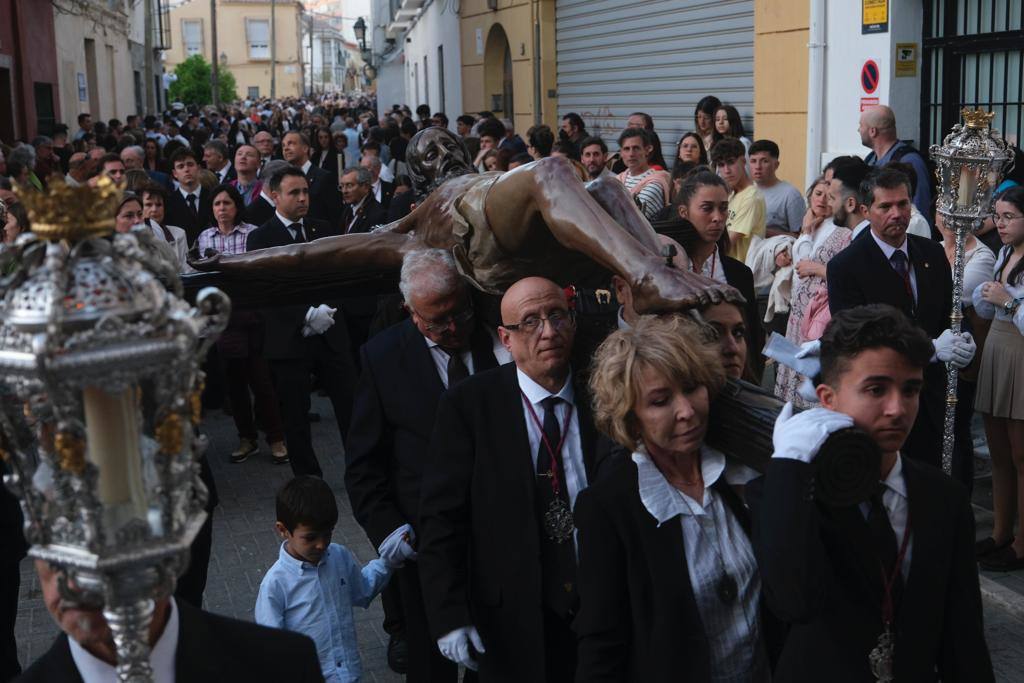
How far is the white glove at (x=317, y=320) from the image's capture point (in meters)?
8.24

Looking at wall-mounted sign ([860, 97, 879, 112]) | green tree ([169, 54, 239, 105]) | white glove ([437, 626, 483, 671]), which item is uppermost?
green tree ([169, 54, 239, 105])

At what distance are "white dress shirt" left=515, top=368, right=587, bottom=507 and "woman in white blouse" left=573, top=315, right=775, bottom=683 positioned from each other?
62cm

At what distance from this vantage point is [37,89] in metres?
25.2

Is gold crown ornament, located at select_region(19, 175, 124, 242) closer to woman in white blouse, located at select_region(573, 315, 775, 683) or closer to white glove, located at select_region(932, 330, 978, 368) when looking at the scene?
woman in white blouse, located at select_region(573, 315, 775, 683)

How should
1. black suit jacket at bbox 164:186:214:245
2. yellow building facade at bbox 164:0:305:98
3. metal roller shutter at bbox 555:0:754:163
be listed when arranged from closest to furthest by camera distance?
black suit jacket at bbox 164:186:214:245 → metal roller shutter at bbox 555:0:754:163 → yellow building facade at bbox 164:0:305:98

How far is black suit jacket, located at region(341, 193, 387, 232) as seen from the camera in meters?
10.1

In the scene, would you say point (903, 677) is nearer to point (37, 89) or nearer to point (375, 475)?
point (375, 475)

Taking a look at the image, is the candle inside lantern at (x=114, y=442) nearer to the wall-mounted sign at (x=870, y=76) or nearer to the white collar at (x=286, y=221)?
the white collar at (x=286, y=221)

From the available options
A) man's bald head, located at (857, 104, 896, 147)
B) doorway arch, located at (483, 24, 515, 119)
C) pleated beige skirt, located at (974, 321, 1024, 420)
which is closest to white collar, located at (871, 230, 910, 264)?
pleated beige skirt, located at (974, 321, 1024, 420)

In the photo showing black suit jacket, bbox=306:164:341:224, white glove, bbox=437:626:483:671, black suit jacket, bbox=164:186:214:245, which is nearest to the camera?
white glove, bbox=437:626:483:671

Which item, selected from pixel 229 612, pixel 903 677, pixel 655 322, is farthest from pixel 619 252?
pixel 229 612

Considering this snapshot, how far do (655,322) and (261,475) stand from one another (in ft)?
19.7

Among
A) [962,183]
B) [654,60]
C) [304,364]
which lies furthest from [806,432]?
[654,60]

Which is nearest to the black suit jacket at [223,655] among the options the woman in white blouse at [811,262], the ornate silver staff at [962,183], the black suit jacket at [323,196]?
the ornate silver staff at [962,183]
